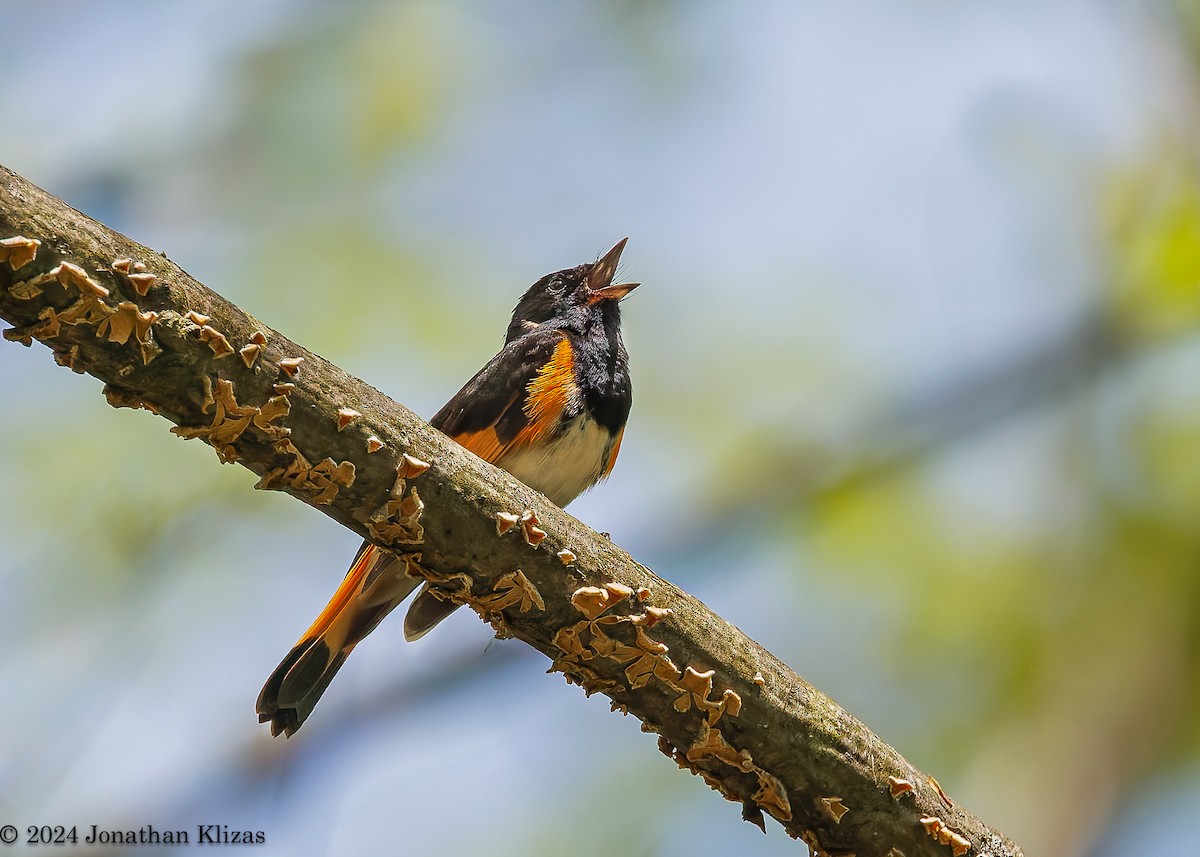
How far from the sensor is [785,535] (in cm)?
434

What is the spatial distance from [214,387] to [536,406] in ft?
5.66

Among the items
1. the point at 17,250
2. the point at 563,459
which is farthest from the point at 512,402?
the point at 17,250

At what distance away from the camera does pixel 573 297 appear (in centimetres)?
425

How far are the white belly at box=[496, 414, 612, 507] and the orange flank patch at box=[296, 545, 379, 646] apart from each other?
1.98 feet

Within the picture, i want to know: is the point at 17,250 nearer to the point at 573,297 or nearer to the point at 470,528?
the point at 470,528

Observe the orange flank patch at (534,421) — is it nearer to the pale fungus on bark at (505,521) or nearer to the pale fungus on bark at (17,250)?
the pale fungus on bark at (505,521)

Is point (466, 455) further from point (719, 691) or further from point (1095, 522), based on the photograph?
point (1095, 522)

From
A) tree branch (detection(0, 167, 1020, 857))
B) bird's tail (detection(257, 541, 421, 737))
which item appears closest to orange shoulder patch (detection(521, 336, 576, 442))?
bird's tail (detection(257, 541, 421, 737))

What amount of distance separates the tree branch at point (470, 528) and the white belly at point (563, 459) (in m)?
1.32

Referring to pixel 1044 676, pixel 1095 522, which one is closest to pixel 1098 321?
pixel 1095 522

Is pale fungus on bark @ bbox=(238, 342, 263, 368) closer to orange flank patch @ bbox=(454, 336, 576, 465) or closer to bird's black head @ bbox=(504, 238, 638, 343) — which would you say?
orange flank patch @ bbox=(454, 336, 576, 465)

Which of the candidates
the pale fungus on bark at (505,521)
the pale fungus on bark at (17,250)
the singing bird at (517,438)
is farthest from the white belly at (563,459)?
the pale fungus on bark at (17,250)

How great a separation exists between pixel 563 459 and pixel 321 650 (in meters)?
1.00

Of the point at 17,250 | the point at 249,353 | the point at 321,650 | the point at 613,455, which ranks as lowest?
the point at 321,650
